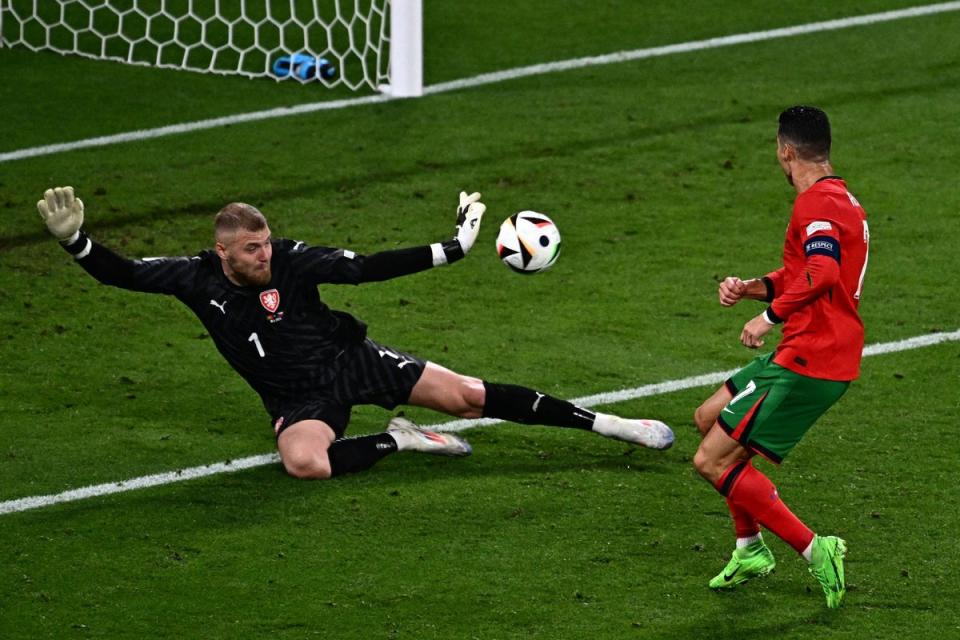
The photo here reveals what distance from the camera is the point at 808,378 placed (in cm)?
589

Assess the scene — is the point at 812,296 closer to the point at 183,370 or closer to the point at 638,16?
the point at 183,370

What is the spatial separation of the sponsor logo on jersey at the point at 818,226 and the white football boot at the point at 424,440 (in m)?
2.12

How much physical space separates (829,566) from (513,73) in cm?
707

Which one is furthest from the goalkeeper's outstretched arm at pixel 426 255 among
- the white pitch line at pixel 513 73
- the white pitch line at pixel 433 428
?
the white pitch line at pixel 513 73

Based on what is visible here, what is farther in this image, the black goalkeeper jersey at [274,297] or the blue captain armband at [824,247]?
the black goalkeeper jersey at [274,297]

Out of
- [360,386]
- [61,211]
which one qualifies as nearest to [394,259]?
[360,386]

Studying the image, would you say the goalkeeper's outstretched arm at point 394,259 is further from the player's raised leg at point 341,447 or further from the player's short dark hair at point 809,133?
the player's short dark hair at point 809,133

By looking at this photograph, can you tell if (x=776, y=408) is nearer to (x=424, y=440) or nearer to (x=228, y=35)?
(x=424, y=440)

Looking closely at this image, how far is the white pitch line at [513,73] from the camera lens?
11.2 meters

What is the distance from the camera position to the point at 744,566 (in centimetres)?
607

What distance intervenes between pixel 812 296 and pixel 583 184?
486cm

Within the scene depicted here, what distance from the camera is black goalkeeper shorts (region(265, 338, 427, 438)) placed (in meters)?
7.20

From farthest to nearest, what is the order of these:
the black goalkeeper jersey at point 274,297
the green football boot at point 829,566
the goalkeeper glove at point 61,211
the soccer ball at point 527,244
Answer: the soccer ball at point 527,244, the black goalkeeper jersey at point 274,297, the goalkeeper glove at point 61,211, the green football boot at point 829,566

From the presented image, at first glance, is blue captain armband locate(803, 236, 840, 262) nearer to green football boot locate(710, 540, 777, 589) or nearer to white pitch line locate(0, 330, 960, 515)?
green football boot locate(710, 540, 777, 589)
